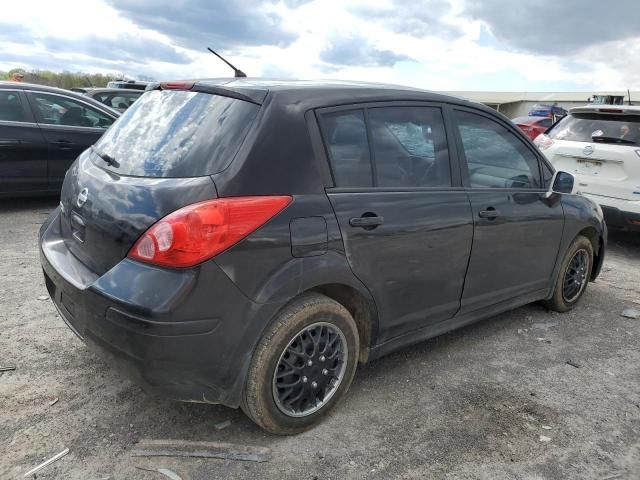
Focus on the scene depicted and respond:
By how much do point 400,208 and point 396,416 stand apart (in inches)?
44.2

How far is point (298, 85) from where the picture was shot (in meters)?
2.78

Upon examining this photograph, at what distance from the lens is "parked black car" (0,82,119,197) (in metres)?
6.53

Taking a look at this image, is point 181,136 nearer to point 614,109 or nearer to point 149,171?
point 149,171

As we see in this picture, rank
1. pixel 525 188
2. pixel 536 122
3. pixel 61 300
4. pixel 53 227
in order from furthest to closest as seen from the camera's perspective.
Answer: pixel 536 122
pixel 525 188
pixel 53 227
pixel 61 300

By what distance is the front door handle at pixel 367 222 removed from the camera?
270 centimetres

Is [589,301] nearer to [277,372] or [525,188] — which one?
[525,188]

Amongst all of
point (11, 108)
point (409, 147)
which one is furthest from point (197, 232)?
point (11, 108)

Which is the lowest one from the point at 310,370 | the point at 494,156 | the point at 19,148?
the point at 310,370

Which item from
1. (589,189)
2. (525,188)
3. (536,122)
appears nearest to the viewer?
(525,188)

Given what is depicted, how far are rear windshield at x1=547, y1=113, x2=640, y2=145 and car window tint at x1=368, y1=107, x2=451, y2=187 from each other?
394 centimetres

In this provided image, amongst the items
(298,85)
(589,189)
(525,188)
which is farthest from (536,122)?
(298,85)

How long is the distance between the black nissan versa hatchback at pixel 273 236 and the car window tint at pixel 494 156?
0.07ft

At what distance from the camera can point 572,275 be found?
451cm

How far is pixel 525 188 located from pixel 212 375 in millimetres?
2628
